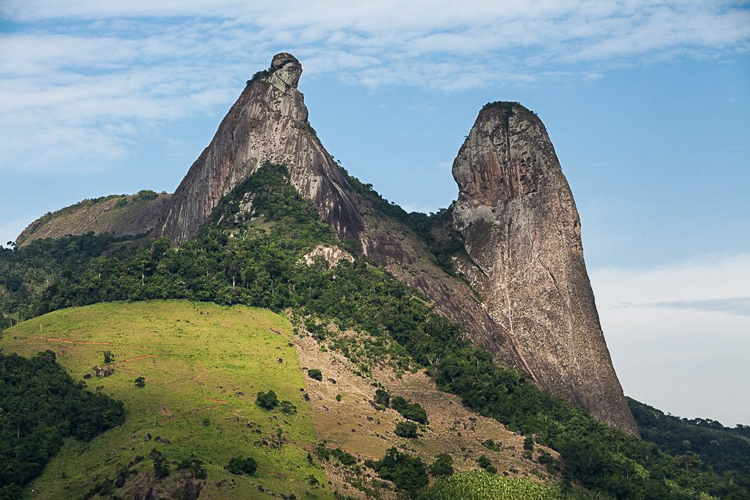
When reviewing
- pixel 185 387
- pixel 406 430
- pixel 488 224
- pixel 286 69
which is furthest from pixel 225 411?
pixel 286 69

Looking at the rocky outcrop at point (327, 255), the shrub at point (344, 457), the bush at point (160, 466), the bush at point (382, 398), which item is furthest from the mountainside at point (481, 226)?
the bush at point (160, 466)

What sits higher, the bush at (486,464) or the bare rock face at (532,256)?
the bare rock face at (532,256)

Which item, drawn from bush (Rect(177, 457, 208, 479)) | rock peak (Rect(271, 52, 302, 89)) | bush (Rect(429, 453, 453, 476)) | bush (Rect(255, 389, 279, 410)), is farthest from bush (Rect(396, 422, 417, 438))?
rock peak (Rect(271, 52, 302, 89))

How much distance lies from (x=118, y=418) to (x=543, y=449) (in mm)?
46068

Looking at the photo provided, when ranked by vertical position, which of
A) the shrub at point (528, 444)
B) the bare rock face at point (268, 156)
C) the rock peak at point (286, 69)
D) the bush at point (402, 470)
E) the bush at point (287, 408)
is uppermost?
the rock peak at point (286, 69)

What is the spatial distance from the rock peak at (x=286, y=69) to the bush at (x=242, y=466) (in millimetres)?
86165

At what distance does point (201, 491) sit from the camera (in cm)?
8862

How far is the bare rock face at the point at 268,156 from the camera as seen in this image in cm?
16138

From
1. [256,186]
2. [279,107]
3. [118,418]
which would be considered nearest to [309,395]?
[118,418]

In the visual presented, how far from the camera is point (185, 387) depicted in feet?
360

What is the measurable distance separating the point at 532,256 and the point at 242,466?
7145 centimetres

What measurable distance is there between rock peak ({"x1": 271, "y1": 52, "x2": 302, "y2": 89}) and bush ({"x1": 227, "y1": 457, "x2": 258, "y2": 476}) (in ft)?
283

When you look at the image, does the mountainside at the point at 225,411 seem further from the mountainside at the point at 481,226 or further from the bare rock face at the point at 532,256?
the bare rock face at the point at 532,256

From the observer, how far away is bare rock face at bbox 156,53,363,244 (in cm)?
16138
